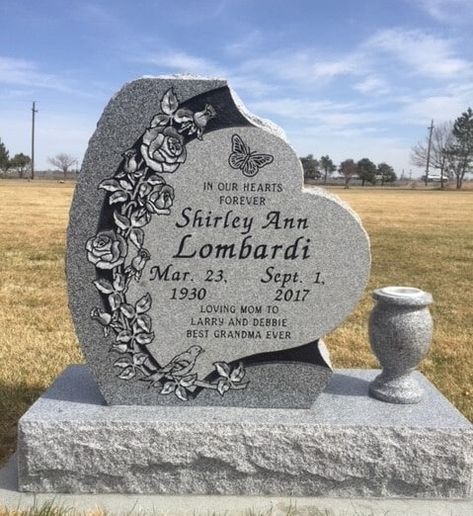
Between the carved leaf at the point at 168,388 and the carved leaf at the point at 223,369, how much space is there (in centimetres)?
29

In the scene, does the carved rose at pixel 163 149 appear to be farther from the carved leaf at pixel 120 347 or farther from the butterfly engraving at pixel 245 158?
the carved leaf at pixel 120 347

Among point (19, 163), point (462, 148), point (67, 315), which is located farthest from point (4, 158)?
point (67, 315)

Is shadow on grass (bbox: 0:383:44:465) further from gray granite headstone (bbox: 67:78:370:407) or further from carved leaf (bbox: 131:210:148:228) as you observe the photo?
carved leaf (bbox: 131:210:148:228)

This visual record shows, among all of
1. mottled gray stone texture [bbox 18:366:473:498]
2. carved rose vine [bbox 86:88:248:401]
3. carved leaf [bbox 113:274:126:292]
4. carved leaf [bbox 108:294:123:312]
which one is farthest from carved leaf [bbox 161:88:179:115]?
mottled gray stone texture [bbox 18:366:473:498]

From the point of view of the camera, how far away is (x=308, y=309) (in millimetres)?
3924

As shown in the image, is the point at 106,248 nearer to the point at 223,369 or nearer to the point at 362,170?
the point at 223,369

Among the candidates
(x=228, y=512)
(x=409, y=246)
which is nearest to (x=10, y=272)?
(x=228, y=512)

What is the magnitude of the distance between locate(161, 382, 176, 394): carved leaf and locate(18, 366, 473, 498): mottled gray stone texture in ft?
0.87

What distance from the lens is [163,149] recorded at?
12.4 feet

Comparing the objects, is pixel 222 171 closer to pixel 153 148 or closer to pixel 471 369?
pixel 153 148

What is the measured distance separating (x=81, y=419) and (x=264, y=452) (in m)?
1.06

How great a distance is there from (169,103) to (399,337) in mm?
1936

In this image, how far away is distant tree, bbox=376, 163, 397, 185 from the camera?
91250 millimetres

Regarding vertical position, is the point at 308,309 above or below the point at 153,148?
below
